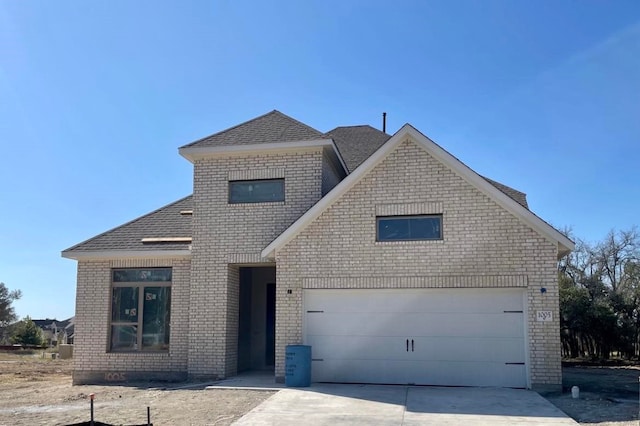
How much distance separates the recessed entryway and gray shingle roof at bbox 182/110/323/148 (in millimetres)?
3937

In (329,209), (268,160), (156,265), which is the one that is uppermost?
(268,160)

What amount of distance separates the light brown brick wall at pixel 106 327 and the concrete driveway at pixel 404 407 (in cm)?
423

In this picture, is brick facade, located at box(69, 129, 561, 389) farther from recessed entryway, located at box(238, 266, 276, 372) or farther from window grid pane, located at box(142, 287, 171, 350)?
recessed entryway, located at box(238, 266, 276, 372)

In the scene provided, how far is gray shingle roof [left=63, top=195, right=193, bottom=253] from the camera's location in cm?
1581

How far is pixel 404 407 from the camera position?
1030cm

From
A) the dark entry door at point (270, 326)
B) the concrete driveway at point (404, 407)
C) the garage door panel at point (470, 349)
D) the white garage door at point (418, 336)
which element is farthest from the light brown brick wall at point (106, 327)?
the garage door panel at point (470, 349)

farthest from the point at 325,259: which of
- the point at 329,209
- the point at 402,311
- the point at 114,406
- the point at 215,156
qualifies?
the point at 114,406

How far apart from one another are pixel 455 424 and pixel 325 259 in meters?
5.55

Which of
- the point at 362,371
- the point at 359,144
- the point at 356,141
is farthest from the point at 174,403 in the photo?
the point at 356,141

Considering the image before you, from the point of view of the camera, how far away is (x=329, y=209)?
13859 millimetres

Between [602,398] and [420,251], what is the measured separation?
4575mm

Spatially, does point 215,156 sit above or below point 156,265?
above

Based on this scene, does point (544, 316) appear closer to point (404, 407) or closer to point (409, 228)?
point (409, 228)

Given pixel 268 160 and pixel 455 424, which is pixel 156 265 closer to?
pixel 268 160
